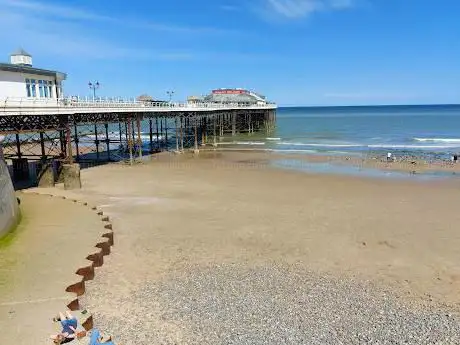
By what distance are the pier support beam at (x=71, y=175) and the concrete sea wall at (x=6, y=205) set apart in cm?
775

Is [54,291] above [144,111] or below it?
below

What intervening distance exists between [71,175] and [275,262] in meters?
13.8

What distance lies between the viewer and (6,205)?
43.1 feet

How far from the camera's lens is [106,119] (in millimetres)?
29953

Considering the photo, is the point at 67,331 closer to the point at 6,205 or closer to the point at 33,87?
the point at 6,205

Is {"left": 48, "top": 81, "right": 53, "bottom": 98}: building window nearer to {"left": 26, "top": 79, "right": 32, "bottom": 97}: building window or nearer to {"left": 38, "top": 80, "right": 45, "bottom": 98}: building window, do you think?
{"left": 38, "top": 80, "right": 45, "bottom": 98}: building window

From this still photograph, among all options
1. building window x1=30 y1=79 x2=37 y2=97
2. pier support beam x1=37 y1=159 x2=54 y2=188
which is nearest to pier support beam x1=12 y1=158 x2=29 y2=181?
pier support beam x1=37 y1=159 x2=54 y2=188

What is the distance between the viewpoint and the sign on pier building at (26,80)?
798 inches

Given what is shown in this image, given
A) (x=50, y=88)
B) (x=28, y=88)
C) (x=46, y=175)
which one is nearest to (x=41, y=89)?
(x=50, y=88)

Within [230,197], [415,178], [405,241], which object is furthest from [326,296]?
[415,178]

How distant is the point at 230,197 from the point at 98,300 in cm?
1109

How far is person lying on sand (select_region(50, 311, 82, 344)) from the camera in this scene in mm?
7469

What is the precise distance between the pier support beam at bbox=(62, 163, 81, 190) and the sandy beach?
0.65 m

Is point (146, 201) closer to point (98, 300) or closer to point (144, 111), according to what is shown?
point (98, 300)
